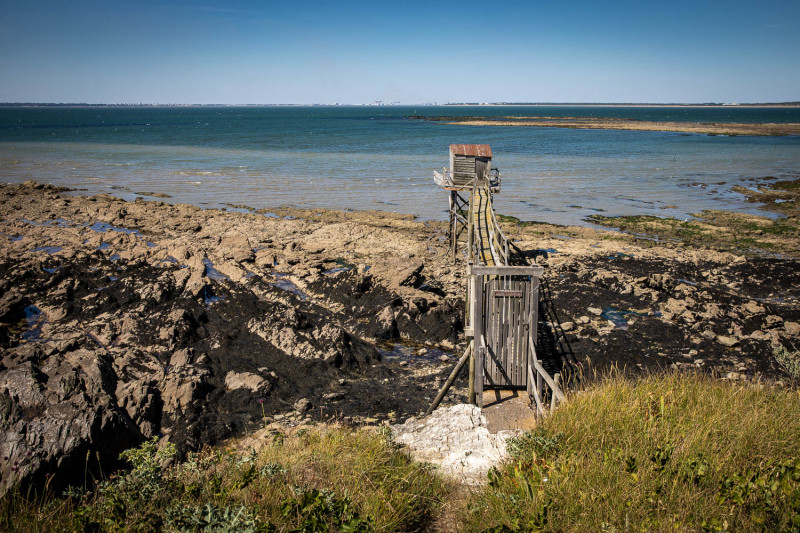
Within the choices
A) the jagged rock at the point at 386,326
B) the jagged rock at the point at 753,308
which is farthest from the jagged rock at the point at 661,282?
the jagged rock at the point at 386,326

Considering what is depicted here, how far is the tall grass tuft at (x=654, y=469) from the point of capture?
4.06 m

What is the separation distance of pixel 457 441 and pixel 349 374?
4026mm

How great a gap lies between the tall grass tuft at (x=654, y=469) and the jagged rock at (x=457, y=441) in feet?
3.00

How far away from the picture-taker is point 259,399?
31.7 feet

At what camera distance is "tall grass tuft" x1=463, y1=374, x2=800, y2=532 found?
4.06 m

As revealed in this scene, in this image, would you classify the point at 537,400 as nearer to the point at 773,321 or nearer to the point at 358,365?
the point at 358,365

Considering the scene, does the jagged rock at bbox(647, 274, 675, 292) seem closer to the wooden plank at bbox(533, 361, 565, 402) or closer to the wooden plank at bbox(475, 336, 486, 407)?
the wooden plank at bbox(533, 361, 565, 402)

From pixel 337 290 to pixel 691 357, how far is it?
9.51 meters

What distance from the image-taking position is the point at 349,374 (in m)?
10.9

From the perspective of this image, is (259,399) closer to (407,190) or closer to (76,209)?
(76,209)

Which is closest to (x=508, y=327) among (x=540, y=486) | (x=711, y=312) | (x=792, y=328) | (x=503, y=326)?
(x=503, y=326)

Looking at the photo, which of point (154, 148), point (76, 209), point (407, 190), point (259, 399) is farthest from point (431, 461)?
point (154, 148)

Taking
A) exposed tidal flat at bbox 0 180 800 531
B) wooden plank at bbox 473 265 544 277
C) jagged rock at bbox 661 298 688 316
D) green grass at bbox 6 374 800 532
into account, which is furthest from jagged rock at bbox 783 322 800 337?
wooden plank at bbox 473 265 544 277

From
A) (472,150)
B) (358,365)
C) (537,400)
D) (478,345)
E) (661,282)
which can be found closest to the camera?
(537,400)
